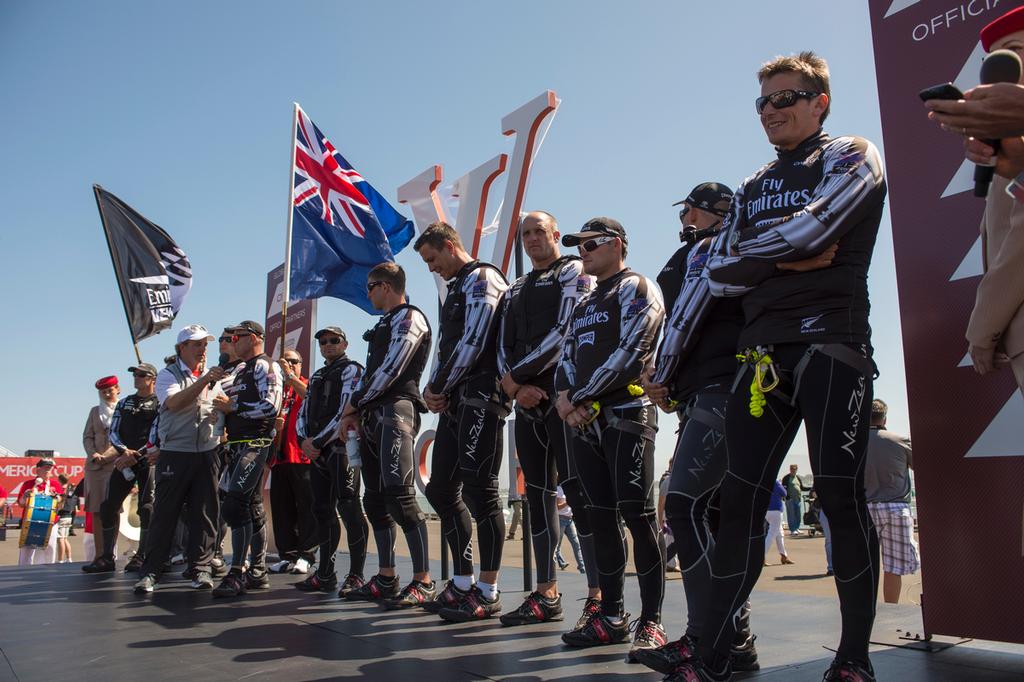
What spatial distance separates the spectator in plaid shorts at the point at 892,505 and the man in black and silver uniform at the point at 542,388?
3269 mm

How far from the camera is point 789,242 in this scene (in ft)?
9.22

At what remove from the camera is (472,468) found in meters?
5.05

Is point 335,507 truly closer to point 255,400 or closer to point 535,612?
point 255,400

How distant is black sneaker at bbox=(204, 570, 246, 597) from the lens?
20.3 feet

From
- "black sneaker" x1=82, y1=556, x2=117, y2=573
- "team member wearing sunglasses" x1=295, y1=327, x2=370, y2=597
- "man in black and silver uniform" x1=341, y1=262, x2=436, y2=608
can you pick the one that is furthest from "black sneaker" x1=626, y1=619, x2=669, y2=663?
"black sneaker" x1=82, y1=556, x2=117, y2=573

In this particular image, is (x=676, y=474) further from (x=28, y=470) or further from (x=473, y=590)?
(x=28, y=470)

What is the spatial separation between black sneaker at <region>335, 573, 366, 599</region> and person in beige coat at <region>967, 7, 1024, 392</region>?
4690 mm

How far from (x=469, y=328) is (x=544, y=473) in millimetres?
1007

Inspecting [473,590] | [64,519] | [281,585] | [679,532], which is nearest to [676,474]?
[679,532]

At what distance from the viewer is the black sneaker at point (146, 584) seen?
634 cm

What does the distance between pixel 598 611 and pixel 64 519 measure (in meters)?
11.4

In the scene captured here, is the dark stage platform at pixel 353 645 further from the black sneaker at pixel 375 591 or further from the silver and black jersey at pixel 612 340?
the silver and black jersey at pixel 612 340

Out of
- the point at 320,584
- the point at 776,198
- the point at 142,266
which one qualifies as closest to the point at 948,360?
the point at 776,198

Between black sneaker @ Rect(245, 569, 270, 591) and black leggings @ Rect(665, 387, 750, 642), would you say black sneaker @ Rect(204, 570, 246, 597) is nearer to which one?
black sneaker @ Rect(245, 569, 270, 591)
